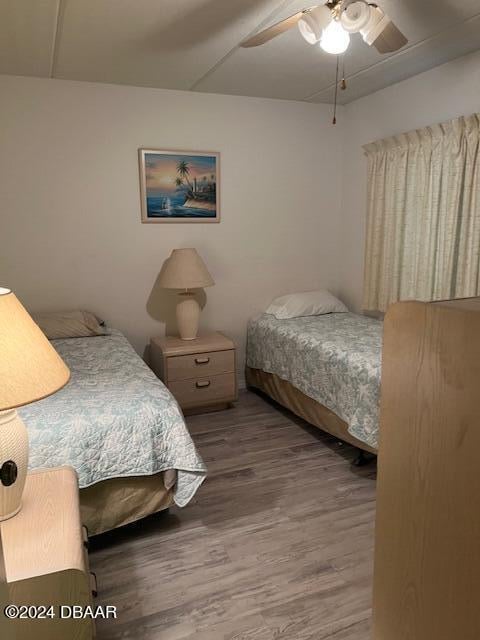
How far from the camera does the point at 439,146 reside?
294 cm

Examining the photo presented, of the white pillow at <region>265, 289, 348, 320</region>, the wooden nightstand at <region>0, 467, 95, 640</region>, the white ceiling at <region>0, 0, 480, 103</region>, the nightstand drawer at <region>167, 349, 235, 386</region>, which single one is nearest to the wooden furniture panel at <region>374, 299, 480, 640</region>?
the wooden nightstand at <region>0, 467, 95, 640</region>

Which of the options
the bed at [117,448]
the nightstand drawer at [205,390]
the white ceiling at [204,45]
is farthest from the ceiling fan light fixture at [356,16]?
the nightstand drawer at [205,390]

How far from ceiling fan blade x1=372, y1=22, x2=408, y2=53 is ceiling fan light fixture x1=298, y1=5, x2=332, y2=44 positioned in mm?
244

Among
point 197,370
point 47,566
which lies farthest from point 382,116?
point 47,566

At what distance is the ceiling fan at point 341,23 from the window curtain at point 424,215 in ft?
3.72

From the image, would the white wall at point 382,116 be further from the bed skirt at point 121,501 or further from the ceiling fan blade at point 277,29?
the bed skirt at point 121,501

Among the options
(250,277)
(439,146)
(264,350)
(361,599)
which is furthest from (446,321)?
(250,277)

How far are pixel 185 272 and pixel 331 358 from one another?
1.23 metres

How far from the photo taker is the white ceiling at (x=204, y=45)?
2.12 m

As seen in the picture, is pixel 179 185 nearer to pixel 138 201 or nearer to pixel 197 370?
pixel 138 201

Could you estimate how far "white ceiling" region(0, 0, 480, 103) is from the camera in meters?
2.12

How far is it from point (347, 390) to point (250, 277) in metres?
1.53

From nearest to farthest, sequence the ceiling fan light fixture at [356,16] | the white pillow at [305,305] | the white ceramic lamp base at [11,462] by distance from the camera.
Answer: the white ceramic lamp base at [11,462]
the ceiling fan light fixture at [356,16]
the white pillow at [305,305]

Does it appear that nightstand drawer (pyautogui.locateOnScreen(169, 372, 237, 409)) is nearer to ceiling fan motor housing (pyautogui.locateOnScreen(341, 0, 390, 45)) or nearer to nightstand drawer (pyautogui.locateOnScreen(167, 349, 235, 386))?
nightstand drawer (pyautogui.locateOnScreen(167, 349, 235, 386))
